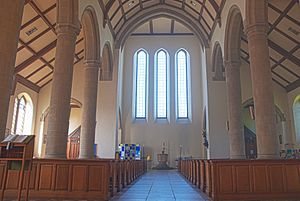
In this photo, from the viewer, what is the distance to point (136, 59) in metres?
19.3

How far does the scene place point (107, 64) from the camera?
14.3 meters

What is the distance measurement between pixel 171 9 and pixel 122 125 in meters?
8.04

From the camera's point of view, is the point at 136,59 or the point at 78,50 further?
the point at 136,59

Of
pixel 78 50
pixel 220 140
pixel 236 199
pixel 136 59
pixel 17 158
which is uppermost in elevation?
pixel 136 59

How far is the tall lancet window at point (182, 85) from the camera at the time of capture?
18.5m

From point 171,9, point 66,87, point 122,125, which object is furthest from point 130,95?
point 66,87

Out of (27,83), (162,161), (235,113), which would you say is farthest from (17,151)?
(162,161)

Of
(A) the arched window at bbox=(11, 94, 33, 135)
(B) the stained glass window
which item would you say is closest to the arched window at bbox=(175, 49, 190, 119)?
(B) the stained glass window

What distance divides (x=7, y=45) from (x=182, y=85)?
1537 centimetres

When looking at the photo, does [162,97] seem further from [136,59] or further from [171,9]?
[171,9]

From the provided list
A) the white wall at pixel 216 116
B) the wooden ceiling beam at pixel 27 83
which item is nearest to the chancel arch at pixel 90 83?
the wooden ceiling beam at pixel 27 83

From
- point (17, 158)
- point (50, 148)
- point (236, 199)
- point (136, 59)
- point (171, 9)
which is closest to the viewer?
point (17, 158)

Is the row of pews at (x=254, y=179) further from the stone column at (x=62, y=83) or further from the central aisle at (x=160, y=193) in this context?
the stone column at (x=62, y=83)

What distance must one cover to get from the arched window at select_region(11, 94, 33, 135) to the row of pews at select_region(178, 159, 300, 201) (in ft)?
37.1
